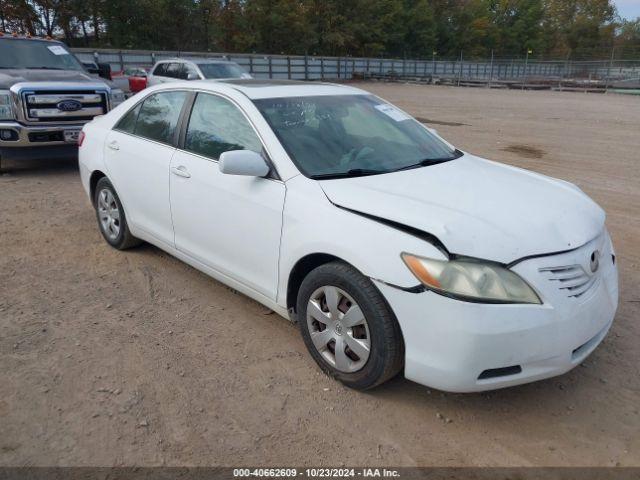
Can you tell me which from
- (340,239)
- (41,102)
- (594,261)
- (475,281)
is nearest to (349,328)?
(340,239)

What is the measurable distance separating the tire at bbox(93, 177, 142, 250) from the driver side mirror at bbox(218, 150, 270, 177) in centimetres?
195

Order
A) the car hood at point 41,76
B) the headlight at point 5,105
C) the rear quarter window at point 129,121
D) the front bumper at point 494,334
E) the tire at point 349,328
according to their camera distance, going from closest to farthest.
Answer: the front bumper at point 494,334
the tire at point 349,328
the rear quarter window at point 129,121
the headlight at point 5,105
the car hood at point 41,76

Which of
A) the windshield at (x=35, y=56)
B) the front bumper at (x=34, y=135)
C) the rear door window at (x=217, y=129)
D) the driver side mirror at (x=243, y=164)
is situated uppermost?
the windshield at (x=35, y=56)

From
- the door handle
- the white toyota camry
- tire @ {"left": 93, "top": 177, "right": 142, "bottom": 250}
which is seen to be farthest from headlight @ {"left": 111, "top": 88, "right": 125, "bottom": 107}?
the door handle

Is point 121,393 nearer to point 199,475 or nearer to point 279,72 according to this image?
point 199,475

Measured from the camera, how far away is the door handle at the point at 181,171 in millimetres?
3824

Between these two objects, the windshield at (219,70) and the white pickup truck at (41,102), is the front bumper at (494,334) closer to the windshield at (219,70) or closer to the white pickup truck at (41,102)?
the white pickup truck at (41,102)

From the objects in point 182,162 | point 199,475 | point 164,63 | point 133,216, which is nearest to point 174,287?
point 133,216

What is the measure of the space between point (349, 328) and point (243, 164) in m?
1.16

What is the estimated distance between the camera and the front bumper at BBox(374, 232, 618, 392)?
95.9 inches

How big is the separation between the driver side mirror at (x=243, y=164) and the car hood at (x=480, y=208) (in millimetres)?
441

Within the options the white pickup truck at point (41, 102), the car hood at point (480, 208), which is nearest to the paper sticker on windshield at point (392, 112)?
the car hood at point (480, 208)

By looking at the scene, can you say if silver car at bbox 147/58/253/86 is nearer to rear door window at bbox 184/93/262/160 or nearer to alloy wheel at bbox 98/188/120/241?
alloy wheel at bbox 98/188/120/241

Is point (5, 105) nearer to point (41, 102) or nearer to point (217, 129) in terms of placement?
point (41, 102)
